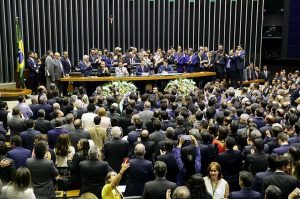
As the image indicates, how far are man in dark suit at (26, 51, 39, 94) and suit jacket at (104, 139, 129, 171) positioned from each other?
9.48m

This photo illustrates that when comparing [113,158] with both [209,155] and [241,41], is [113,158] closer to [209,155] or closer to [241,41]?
[209,155]

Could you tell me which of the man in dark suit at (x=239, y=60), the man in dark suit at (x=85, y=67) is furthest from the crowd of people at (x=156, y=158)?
the man in dark suit at (x=239, y=60)

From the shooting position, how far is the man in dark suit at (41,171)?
18.7 feet

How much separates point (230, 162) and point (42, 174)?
249 centimetres

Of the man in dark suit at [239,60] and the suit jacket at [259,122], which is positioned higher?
the man in dark suit at [239,60]

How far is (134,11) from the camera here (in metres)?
20.1

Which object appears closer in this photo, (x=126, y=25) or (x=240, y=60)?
(x=240, y=60)

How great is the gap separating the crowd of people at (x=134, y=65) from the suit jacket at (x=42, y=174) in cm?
929

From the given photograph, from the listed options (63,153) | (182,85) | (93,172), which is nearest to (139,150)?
(93,172)

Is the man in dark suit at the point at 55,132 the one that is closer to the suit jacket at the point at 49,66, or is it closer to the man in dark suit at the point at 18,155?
the man in dark suit at the point at 18,155

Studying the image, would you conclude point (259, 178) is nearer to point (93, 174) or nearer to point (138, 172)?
point (138, 172)

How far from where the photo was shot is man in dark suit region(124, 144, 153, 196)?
5941 mm

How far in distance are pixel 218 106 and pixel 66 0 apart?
1049 cm

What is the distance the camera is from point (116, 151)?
22.4 ft
